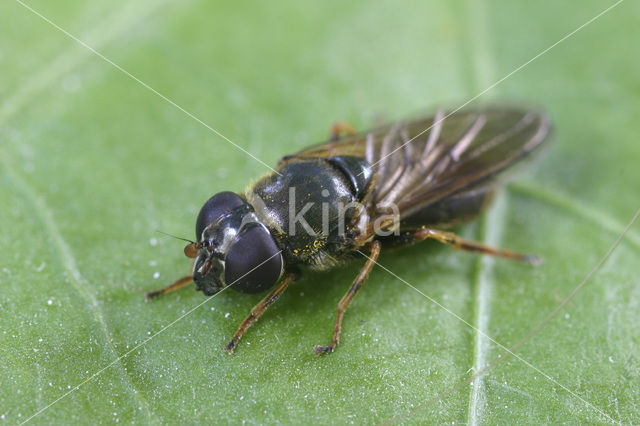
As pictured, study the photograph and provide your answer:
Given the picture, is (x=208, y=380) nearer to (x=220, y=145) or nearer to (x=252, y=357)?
(x=252, y=357)

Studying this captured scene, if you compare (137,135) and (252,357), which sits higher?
Answer: (137,135)

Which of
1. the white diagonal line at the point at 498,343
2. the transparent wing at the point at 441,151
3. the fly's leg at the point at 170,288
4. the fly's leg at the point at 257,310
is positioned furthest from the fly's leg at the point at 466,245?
the fly's leg at the point at 170,288

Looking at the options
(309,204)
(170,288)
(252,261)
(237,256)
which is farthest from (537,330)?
(170,288)

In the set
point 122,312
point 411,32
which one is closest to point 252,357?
point 122,312

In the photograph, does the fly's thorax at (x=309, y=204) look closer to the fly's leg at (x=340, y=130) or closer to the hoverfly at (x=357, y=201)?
the hoverfly at (x=357, y=201)

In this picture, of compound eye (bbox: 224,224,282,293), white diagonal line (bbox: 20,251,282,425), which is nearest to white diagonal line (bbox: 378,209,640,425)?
compound eye (bbox: 224,224,282,293)
